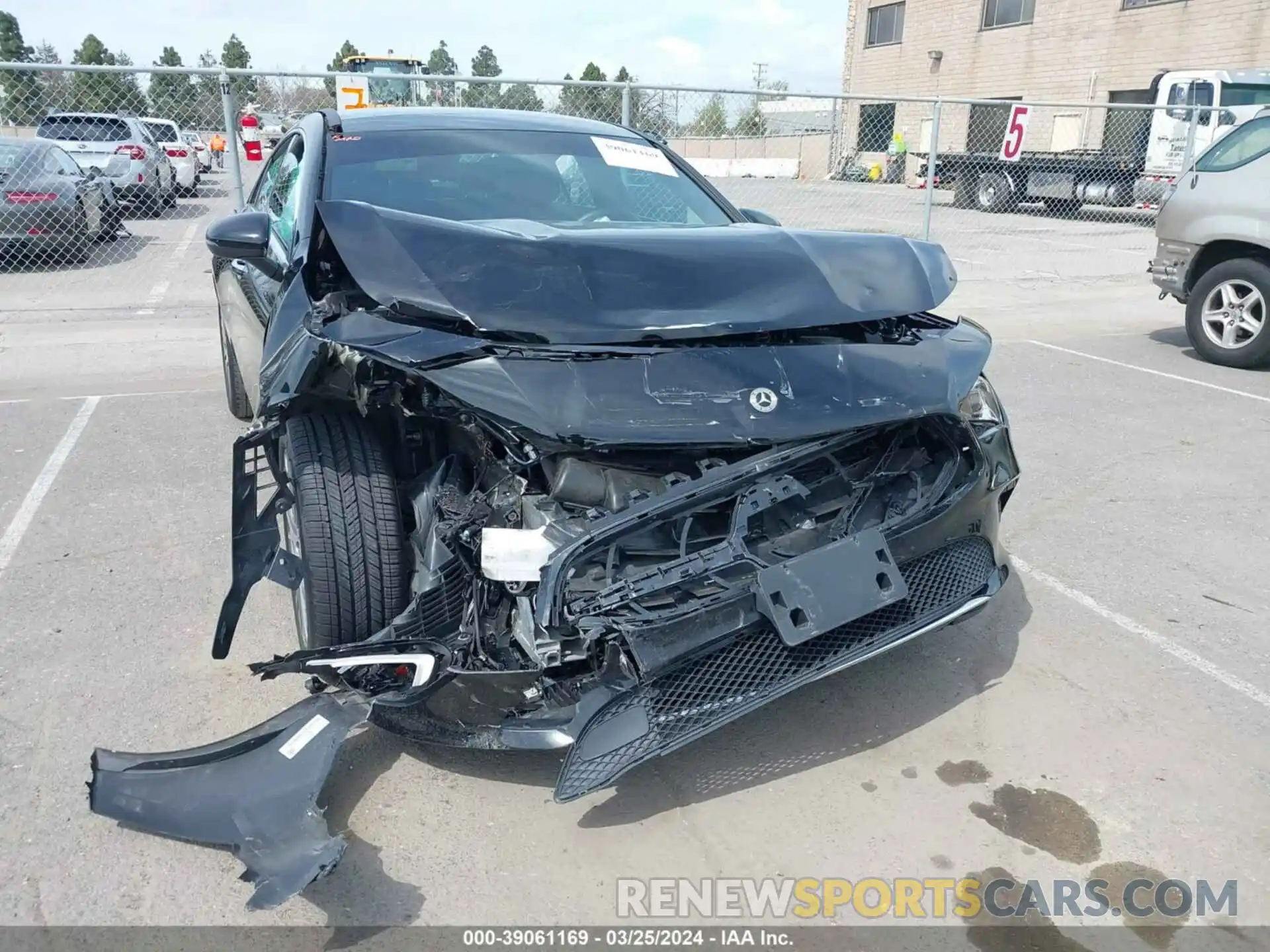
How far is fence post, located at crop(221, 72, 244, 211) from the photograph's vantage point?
843 cm

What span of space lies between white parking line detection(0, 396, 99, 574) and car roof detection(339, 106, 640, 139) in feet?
7.31

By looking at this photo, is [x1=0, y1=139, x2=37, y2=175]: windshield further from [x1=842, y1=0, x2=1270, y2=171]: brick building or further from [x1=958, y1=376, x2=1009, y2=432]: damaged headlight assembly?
[x1=842, y1=0, x2=1270, y2=171]: brick building

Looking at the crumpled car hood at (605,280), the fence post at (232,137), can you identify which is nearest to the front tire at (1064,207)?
the fence post at (232,137)

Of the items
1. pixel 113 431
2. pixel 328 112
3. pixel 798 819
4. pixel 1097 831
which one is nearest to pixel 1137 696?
pixel 1097 831

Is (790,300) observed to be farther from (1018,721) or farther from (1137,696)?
(1137,696)

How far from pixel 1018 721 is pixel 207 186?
2527 centimetres

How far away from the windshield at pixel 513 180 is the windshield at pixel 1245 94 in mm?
18810

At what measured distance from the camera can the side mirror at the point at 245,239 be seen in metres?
3.39

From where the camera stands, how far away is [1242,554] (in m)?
4.25

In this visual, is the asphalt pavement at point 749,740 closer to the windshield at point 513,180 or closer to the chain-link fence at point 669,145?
the windshield at point 513,180

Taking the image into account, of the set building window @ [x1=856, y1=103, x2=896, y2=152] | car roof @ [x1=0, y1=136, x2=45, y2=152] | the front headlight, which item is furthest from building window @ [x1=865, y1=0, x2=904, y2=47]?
the front headlight

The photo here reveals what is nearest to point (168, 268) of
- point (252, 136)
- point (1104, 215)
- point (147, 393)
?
point (252, 136)

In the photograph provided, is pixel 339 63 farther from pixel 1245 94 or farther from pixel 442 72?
pixel 1245 94

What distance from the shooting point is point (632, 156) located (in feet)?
14.4
